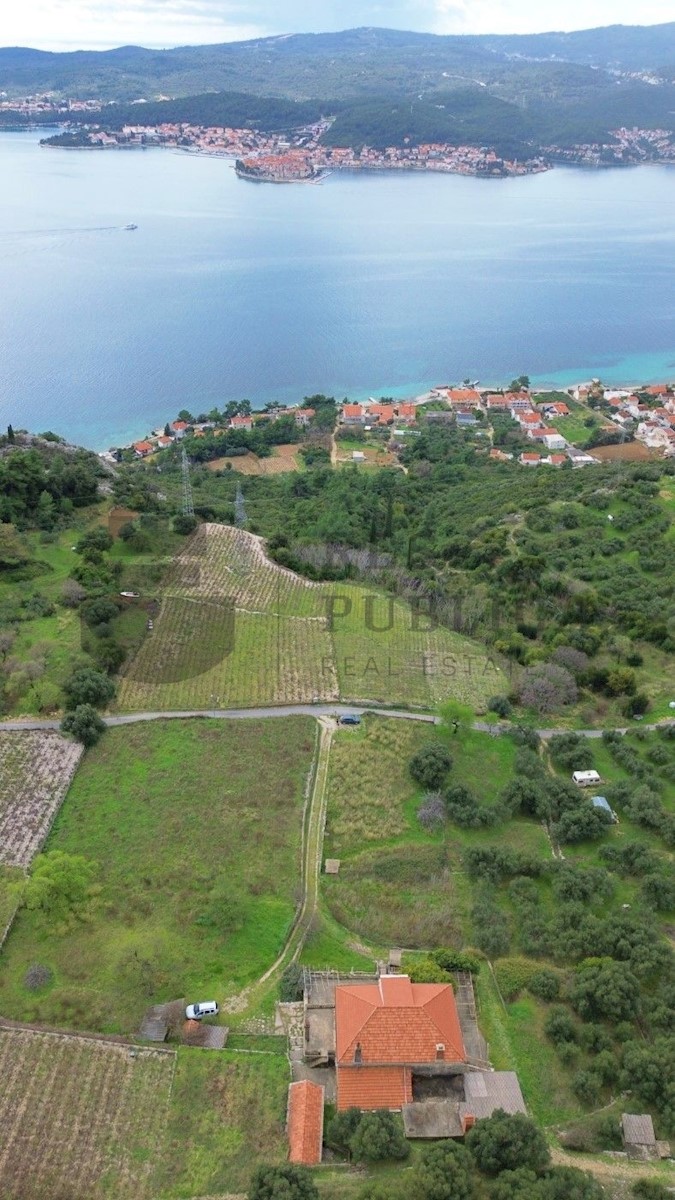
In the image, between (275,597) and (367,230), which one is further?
(367,230)

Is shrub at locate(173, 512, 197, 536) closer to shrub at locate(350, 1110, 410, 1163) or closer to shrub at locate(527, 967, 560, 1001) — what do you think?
shrub at locate(527, 967, 560, 1001)

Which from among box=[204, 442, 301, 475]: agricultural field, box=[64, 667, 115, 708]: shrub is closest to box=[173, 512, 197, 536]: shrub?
box=[64, 667, 115, 708]: shrub

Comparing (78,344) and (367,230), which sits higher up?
(367,230)

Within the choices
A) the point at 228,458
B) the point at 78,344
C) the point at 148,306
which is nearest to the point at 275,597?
the point at 228,458

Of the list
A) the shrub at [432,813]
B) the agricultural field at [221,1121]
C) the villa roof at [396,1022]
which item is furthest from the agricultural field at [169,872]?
the shrub at [432,813]

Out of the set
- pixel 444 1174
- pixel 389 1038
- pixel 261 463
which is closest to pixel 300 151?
pixel 261 463

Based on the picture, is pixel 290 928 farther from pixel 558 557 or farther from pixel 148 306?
pixel 148 306
